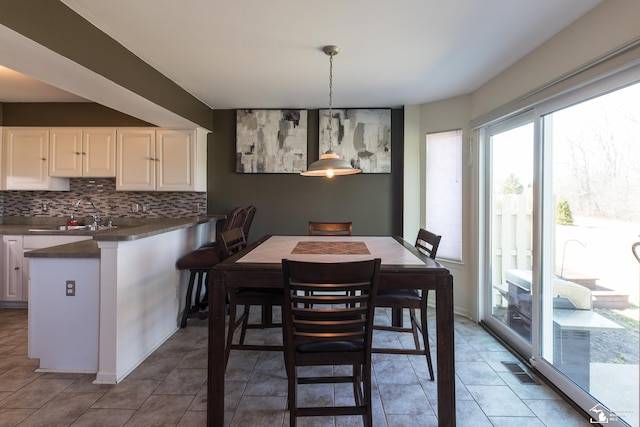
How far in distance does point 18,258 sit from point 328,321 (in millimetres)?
3718

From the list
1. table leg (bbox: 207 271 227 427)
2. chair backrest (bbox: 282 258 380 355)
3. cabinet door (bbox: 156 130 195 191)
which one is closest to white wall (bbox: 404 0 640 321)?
chair backrest (bbox: 282 258 380 355)

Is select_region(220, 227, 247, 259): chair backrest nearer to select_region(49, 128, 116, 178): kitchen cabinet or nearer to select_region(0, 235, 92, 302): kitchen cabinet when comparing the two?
select_region(0, 235, 92, 302): kitchen cabinet

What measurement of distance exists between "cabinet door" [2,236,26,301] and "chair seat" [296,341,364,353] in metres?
3.55

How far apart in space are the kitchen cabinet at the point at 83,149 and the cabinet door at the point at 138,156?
0.10 meters

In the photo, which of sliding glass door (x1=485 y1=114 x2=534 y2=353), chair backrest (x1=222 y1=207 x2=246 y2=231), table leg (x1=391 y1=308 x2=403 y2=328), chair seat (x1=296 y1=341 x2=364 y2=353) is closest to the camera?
chair seat (x1=296 y1=341 x2=364 y2=353)

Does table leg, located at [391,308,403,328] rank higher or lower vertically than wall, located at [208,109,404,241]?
lower

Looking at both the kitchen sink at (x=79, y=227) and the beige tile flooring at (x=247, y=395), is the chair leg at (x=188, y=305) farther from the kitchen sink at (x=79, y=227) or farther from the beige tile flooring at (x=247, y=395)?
the kitchen sink at (x=79, y=227)

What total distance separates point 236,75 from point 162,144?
1.44 m

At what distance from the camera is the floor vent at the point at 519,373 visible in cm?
214

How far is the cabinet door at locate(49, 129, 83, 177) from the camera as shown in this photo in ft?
12.1

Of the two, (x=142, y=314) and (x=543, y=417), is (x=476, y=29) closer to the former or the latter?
(x=543, y=417)

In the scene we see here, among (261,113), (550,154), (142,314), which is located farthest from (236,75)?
(550,154)

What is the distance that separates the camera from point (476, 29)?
205 cm

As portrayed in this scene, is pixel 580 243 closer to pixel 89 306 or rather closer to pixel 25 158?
pixel 89 306
